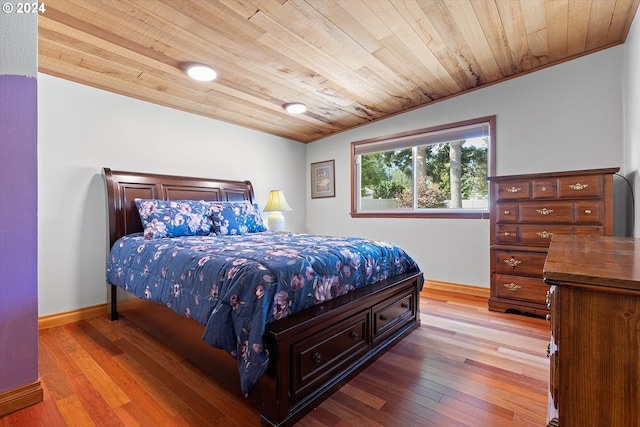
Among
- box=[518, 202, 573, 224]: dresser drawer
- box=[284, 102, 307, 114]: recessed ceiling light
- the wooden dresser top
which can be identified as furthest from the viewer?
box=[284, 102, 307, 114]: recessed ceiling light

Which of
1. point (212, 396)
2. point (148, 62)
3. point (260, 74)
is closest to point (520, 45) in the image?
point (260, 74)

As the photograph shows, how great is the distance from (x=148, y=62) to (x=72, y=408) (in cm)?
238

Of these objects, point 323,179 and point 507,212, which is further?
point 323,179

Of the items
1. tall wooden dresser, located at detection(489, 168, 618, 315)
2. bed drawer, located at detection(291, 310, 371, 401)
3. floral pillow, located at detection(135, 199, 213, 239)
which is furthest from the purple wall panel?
tall wooden dresser, located at detection(489, 168, 618, 315)

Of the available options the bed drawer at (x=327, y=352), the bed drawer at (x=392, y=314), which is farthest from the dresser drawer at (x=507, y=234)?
the bed drawer at (x=327, y=352)

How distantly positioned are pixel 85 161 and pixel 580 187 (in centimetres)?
424

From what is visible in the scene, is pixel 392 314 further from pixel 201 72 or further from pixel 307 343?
pixel 201 72

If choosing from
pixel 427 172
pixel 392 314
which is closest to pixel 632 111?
pixel 427 172

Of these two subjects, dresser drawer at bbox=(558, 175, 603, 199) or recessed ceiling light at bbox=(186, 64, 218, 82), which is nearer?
dresser drawer at bbox=(558, 175, 603, 199)

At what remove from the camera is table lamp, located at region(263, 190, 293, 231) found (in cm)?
391

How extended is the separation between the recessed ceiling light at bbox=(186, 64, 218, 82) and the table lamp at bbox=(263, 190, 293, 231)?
66.7 inches

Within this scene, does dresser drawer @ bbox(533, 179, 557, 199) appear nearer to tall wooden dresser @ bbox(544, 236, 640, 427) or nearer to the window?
the window

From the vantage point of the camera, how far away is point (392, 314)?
220 cm

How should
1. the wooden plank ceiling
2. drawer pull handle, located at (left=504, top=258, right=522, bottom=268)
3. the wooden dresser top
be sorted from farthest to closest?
drawer pull handle, located at (left=504, top=258, right=522, bottom=268) < the wooden plank ceiling < the wooden dresser top
